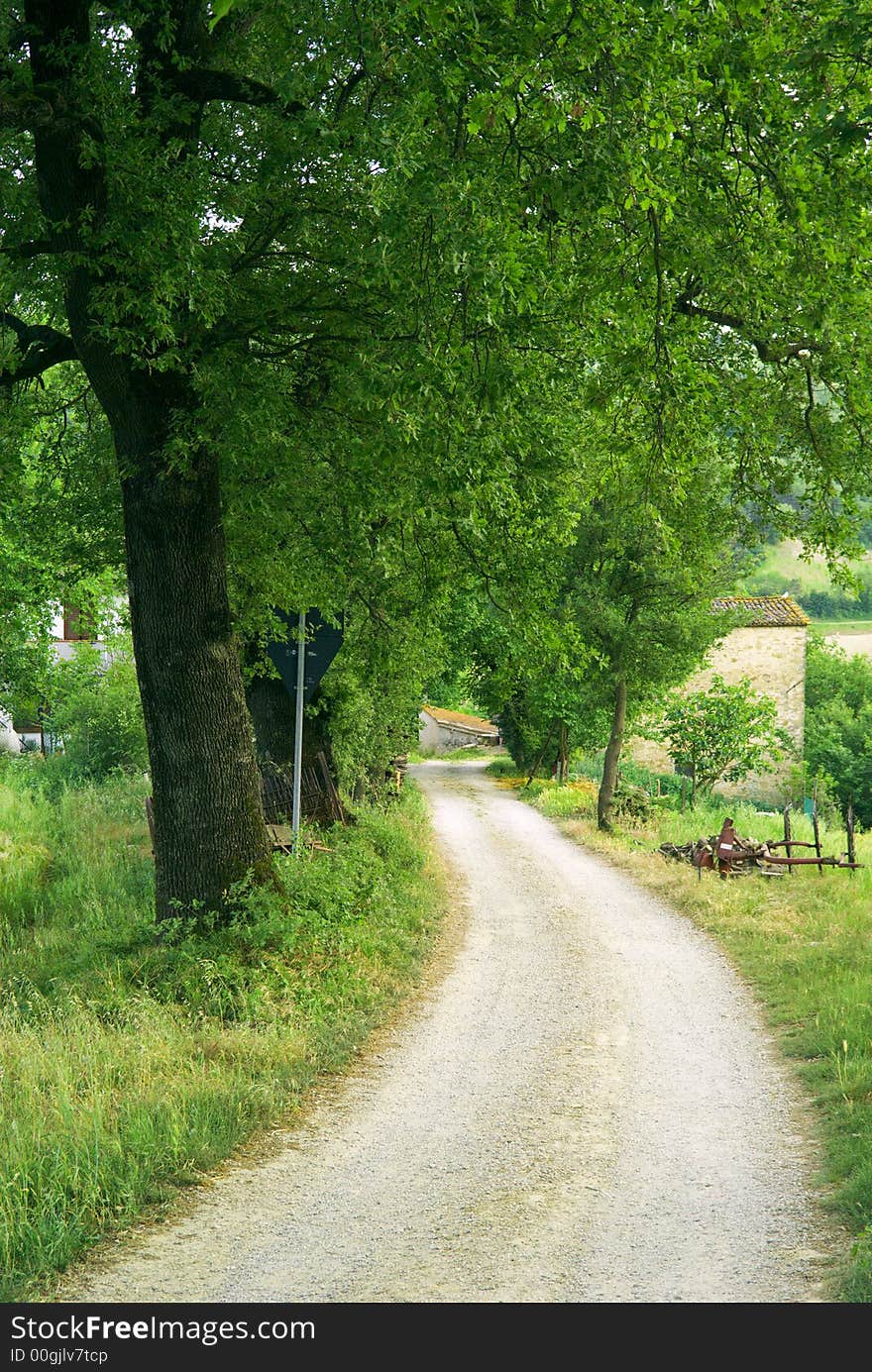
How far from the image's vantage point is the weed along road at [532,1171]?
16.6 feet

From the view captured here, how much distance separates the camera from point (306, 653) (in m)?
12.0

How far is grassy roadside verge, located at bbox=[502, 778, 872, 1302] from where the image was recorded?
645cm

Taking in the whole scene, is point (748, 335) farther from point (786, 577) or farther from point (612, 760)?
point (786, 577)

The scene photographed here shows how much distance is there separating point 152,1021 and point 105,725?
1957cm

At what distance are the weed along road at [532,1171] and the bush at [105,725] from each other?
16560 millimetres

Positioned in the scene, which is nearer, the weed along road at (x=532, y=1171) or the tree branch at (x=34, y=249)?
the weed along road at (x=532, y=1171)

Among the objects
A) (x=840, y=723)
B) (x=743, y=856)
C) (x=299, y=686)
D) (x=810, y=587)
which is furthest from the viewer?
(x=810, y=587)

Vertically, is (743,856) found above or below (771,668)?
below

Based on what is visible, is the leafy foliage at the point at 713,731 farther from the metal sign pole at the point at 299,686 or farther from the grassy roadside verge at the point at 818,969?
the metal sign pole at the point at 299,686

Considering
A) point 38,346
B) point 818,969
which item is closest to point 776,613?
point 818,969

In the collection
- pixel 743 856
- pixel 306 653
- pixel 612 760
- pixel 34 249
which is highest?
pixel 34 249

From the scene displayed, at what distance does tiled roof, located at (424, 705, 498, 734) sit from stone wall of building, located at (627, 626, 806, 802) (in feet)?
97.9

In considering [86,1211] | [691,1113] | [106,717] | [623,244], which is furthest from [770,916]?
[106,717]

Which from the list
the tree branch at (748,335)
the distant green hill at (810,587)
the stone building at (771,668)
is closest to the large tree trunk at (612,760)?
the tree branch at (748,335)
